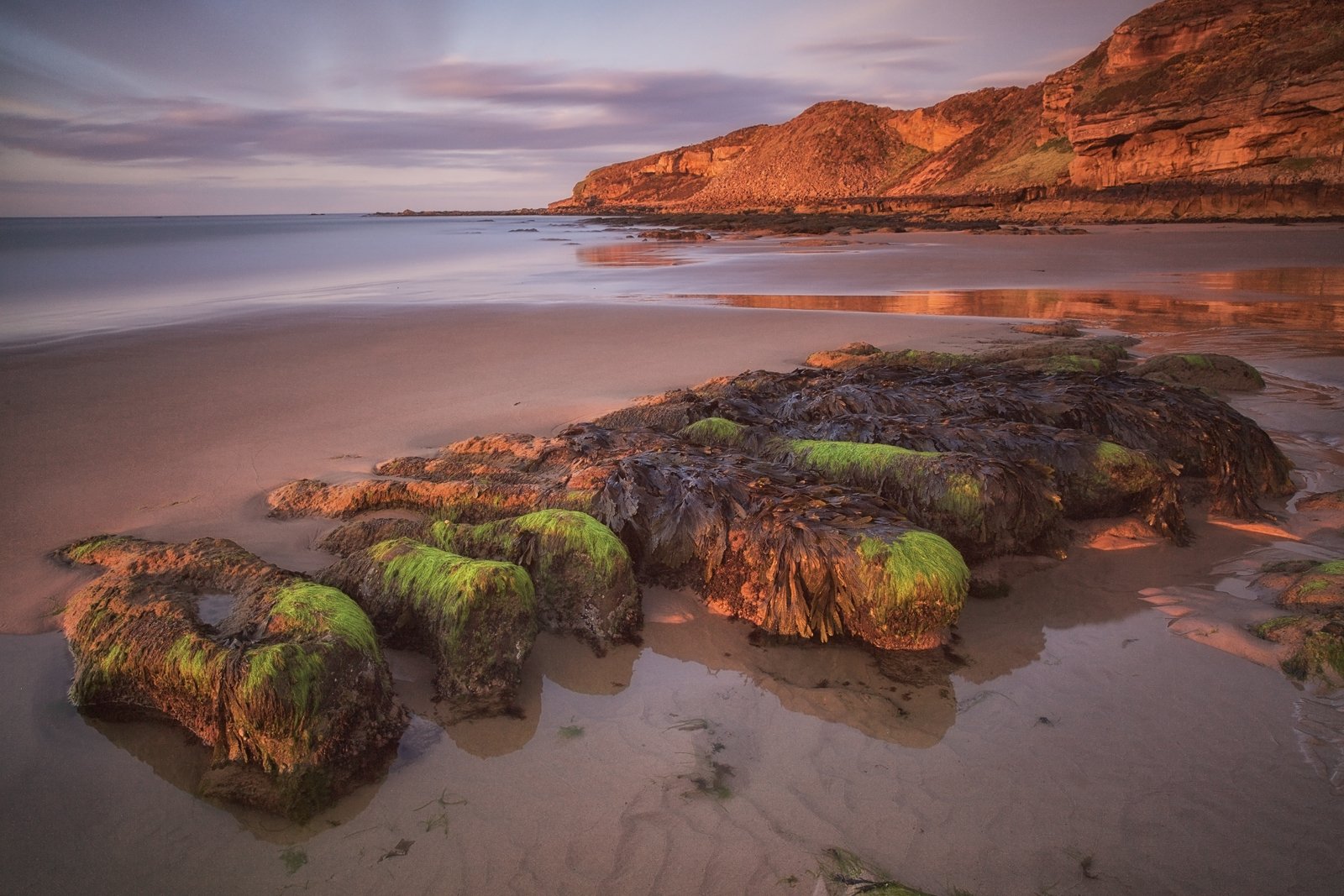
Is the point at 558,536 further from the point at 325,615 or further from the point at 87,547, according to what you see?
the point at 87,547

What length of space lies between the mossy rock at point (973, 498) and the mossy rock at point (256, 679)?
2.45m

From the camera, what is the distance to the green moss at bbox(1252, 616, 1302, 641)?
277 centimetres

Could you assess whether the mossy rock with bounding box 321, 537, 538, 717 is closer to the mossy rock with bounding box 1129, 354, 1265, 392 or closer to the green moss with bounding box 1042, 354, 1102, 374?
the green moss with bounding box 1042, 354, 1102, 374

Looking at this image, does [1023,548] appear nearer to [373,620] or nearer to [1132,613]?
[1132,613]

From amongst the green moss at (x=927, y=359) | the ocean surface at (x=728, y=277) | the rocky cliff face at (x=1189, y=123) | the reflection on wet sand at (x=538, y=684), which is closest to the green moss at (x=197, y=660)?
the reflection on wet sand at (x=538, y=684)

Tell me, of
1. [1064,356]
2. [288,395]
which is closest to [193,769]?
[288,395]

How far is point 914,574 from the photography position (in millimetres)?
2785

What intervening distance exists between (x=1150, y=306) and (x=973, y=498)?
10.8 meters

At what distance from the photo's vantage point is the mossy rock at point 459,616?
8.54 ft

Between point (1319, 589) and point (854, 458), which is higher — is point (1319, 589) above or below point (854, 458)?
below

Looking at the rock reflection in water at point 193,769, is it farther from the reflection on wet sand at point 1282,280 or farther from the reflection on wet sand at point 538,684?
the reflection on wet sand at point 1282,280

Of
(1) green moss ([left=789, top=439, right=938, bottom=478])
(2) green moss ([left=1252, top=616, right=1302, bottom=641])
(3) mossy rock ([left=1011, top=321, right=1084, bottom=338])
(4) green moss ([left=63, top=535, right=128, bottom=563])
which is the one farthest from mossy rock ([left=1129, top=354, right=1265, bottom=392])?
(4) green moss ([left=63, top=535, right=128, bottom=563])

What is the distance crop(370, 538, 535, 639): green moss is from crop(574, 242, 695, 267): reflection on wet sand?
20.1m

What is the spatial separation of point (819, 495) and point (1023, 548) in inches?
42.8
